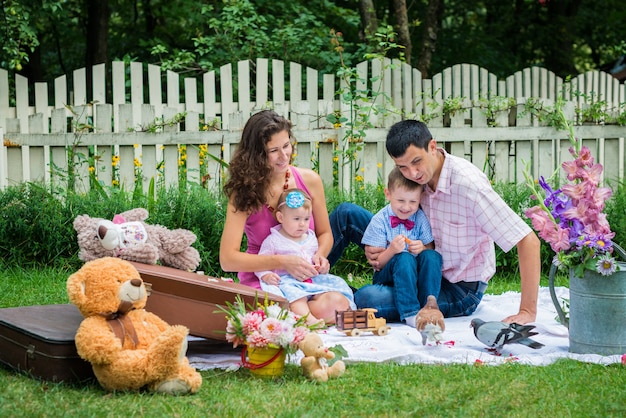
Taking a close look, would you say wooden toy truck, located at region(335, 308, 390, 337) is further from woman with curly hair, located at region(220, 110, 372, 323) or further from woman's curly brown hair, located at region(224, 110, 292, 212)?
woman's curly brown hair, located at region(224, 110, 292, 212)

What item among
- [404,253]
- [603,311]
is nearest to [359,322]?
[404,253]

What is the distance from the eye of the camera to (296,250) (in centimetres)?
438

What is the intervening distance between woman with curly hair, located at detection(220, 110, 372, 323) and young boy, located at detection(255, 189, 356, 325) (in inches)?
1.7

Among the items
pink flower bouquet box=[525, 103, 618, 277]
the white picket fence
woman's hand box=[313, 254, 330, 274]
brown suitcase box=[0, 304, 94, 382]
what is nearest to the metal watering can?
pink flower bouquet box=[525, 103, 618, 277]

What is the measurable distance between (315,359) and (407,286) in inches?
45.9

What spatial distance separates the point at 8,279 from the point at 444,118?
14.4ft

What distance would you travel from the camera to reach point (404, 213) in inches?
174

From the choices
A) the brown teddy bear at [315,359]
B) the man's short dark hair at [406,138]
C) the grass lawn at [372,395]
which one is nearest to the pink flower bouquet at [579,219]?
the grass lawn at [372,395]

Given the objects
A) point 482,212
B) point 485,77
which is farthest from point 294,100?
point 482,212

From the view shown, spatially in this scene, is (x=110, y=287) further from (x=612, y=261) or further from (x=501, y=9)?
(x=501, y=9)

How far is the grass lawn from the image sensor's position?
286cm

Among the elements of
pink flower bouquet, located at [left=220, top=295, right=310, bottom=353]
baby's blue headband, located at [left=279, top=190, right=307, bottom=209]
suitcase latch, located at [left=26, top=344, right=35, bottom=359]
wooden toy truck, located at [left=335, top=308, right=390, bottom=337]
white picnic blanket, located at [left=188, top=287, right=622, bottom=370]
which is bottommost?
white picnic blanket, located at [left=188, top=287, right=622, bottom=370]

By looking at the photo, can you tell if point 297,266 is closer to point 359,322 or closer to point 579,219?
point 359,322

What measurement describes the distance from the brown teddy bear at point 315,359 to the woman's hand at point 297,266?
0.94 metres
